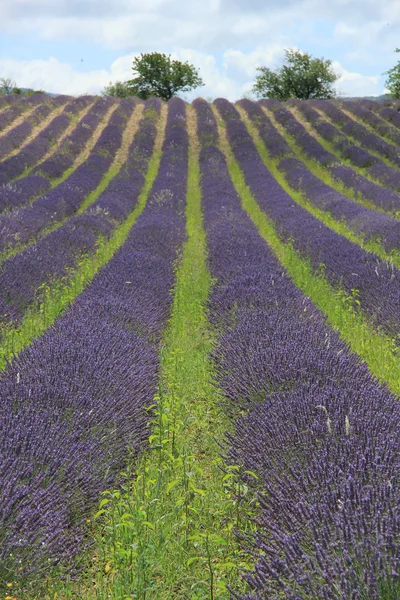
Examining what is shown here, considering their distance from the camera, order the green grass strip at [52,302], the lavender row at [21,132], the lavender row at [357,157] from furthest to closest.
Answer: the lavender row at [21,132]
the lavender row at [357,157]
the green grass strip at [52,302]

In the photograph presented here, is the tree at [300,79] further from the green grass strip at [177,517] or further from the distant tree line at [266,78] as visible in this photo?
the green grass strip at [177,517]

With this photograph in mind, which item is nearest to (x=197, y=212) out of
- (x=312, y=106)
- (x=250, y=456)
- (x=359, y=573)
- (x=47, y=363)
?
(x=47, y=363)

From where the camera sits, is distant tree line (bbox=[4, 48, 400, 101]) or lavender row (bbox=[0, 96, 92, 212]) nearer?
lavender row (bbox=[0, 96, 92, 212])

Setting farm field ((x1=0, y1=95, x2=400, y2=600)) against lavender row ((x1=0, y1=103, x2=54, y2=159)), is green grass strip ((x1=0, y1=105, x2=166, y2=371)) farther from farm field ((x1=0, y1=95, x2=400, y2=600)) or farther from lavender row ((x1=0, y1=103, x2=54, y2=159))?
lavender row ((x1=0, y1=103, x2=54, y2=159))

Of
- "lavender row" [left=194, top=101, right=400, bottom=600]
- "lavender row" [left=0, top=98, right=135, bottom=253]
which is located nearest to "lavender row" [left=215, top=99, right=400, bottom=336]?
"lavender row" [left=194, top=101, right=400, bottom=600]

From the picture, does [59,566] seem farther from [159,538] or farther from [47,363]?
[47,363]

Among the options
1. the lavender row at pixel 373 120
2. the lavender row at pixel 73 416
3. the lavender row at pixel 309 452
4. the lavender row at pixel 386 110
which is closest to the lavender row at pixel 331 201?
the lavender row at pixel 373 120
